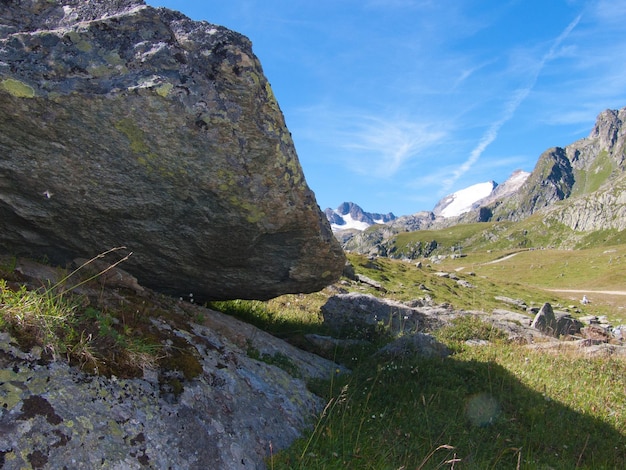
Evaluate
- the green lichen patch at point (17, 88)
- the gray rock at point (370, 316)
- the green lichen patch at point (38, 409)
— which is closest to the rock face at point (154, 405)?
the green lichen patch at point (38, 409)

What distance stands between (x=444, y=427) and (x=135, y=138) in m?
7.42

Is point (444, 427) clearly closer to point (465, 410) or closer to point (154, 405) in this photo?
point (465, 410)

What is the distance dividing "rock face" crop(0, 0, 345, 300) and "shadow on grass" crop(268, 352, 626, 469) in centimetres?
390

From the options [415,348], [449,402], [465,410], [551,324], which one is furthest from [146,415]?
[551,324]

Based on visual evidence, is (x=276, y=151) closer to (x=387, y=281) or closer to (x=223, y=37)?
(x=223, y=37)

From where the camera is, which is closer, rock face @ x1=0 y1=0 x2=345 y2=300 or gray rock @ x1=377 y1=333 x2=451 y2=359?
rock face @ x1=0 y1=0 x2=345 y2=300

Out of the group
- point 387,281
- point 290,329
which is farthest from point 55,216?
point 387,281

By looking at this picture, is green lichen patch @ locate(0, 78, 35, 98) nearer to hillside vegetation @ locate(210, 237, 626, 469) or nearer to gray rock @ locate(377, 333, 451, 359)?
hillside vegetation @ locate(210, 237, 626, 469)

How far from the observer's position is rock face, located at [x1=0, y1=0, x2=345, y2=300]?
7.05m

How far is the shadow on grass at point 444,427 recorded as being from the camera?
611 centimetres

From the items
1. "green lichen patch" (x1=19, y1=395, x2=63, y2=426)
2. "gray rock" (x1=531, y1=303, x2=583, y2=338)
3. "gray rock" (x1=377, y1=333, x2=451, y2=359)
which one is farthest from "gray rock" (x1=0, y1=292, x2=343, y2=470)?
"gray rock" (x1=531, y1=303, x2=583, y2=338)

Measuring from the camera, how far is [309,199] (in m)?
9.05

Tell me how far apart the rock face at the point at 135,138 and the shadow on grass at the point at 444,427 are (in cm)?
390

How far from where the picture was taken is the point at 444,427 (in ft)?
24.5
